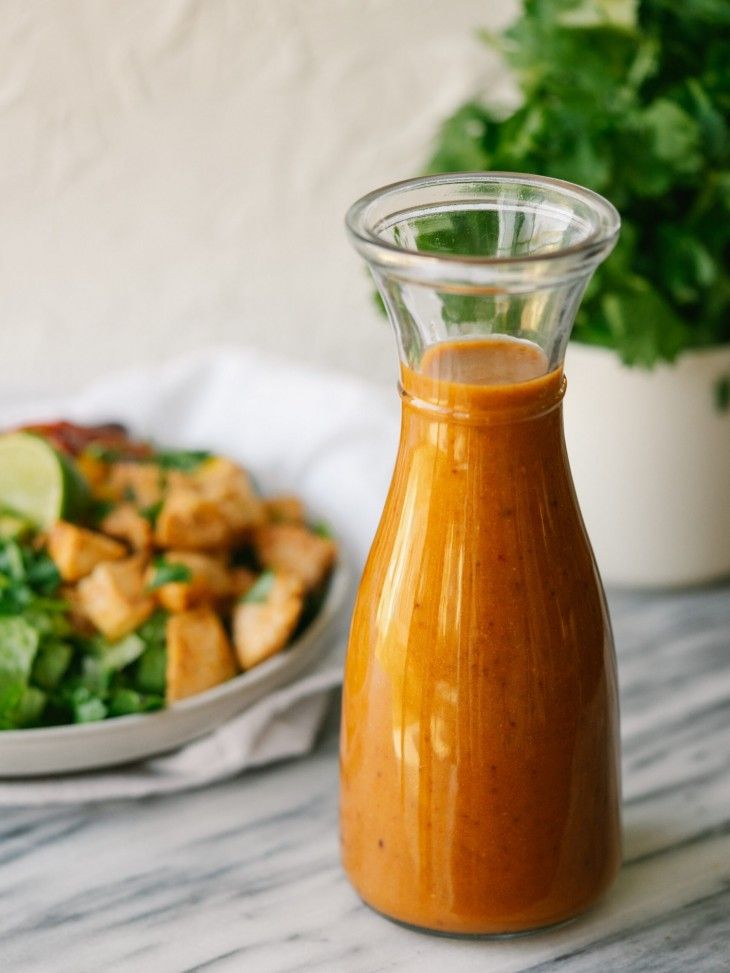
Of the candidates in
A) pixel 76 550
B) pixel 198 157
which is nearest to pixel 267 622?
pixel 76 550

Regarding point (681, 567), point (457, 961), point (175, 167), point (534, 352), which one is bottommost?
point (681, 567)

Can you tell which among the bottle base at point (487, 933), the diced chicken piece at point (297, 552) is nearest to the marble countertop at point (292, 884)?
the bottle base at point (487, 933)

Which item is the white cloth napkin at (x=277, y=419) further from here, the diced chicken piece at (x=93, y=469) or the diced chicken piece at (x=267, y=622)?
the diced chicken piece at (x=93, y=469)

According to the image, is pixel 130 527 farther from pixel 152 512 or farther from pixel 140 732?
pixel 140 732

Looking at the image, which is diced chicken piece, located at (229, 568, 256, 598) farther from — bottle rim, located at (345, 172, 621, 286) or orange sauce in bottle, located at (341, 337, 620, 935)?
bottle rim, located at (345, 172, 621, 286)

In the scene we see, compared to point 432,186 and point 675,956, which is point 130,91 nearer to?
point 432,186

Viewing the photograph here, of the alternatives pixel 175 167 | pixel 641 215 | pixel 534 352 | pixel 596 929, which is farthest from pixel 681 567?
pixel 175 167

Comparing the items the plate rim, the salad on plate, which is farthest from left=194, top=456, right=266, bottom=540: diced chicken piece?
the plate rim
